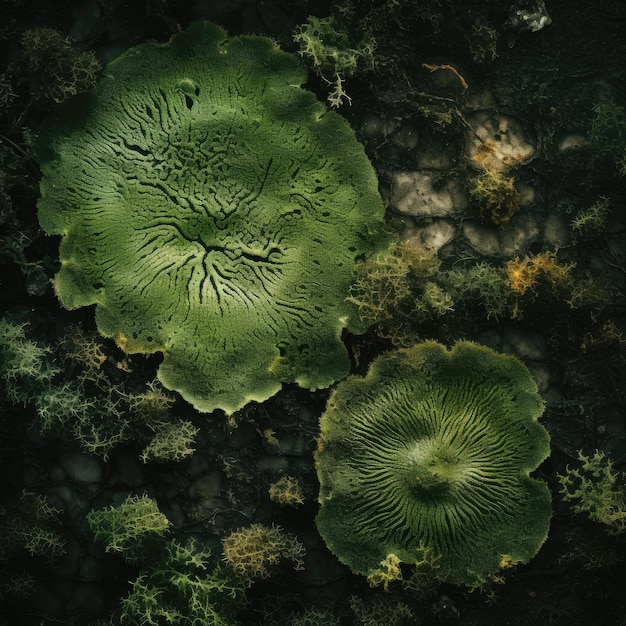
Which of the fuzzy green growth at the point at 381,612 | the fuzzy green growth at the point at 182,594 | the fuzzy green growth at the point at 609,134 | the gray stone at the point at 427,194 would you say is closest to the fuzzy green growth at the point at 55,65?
the gray stone at the point at 427,194

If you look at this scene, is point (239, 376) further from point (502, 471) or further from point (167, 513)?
point (502, 471)

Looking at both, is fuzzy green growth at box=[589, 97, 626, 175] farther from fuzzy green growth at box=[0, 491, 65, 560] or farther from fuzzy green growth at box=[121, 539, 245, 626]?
fuzzy green growth at box=[0, 491, 65, 560]

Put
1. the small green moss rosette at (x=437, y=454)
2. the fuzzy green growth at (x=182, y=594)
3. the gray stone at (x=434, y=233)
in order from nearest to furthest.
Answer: the fuzzy green growth at (x=182, y=594) < the small green moss rosette at (x=437, y=454) < the gray stone at (x=434, y=233)

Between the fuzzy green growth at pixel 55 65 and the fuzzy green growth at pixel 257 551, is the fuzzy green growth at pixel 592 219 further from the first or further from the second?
the fuzzy green growth at pixel 55 65

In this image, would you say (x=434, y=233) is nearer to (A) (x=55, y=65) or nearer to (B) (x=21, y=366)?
(A) (x=55, y=65)

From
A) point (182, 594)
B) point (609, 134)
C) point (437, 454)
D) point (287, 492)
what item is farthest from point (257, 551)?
point (609, 134)

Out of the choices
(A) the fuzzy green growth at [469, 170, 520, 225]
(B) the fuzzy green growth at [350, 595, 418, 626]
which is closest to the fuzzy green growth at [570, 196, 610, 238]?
(A) the fuzzy green growth at [469, 170, 520, 225]

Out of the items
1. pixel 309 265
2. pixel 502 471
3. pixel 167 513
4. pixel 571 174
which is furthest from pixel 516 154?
pixel 167 513
